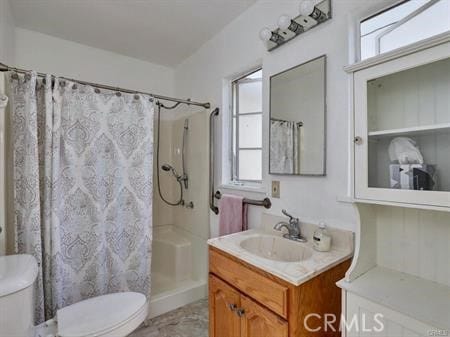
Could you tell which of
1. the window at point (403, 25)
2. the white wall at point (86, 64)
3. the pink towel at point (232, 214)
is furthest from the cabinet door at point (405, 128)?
the white wall at point (86, 64)

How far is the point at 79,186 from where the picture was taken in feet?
5.32

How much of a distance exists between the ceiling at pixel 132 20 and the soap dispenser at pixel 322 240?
5.55 ft

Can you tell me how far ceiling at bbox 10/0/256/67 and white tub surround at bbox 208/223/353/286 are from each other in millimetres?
1720

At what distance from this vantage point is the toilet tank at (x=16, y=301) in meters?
0.96

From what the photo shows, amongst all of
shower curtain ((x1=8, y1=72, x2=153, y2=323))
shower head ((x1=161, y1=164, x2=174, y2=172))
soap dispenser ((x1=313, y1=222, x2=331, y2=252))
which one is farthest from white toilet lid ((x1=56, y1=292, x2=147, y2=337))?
shower head ((x1=161, y1=164, x2=174, y2=172))

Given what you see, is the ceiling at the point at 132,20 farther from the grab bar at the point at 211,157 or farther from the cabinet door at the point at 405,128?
the cabinet door at the point at 405,128

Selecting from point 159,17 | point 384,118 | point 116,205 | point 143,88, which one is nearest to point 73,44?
point 143,88

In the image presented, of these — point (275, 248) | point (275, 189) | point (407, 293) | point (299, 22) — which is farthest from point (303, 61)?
point (407, 293)

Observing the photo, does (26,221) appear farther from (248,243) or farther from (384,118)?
(384,118)

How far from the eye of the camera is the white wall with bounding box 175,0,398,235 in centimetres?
126

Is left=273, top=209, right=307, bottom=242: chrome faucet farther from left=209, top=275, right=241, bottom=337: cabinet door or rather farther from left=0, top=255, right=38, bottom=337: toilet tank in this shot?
left=0, top=255, right=38, bottom=337: toilet tank

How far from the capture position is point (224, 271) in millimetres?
1289

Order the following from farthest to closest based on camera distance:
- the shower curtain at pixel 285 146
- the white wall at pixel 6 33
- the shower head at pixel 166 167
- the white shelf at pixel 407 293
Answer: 1. the shower head at pixel 166 167
2. the white wall at pixel 6 33
3. the shower curtain at pixel 285 146
4. the white shelf at pixel 407 293

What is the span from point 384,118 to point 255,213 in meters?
1.06
